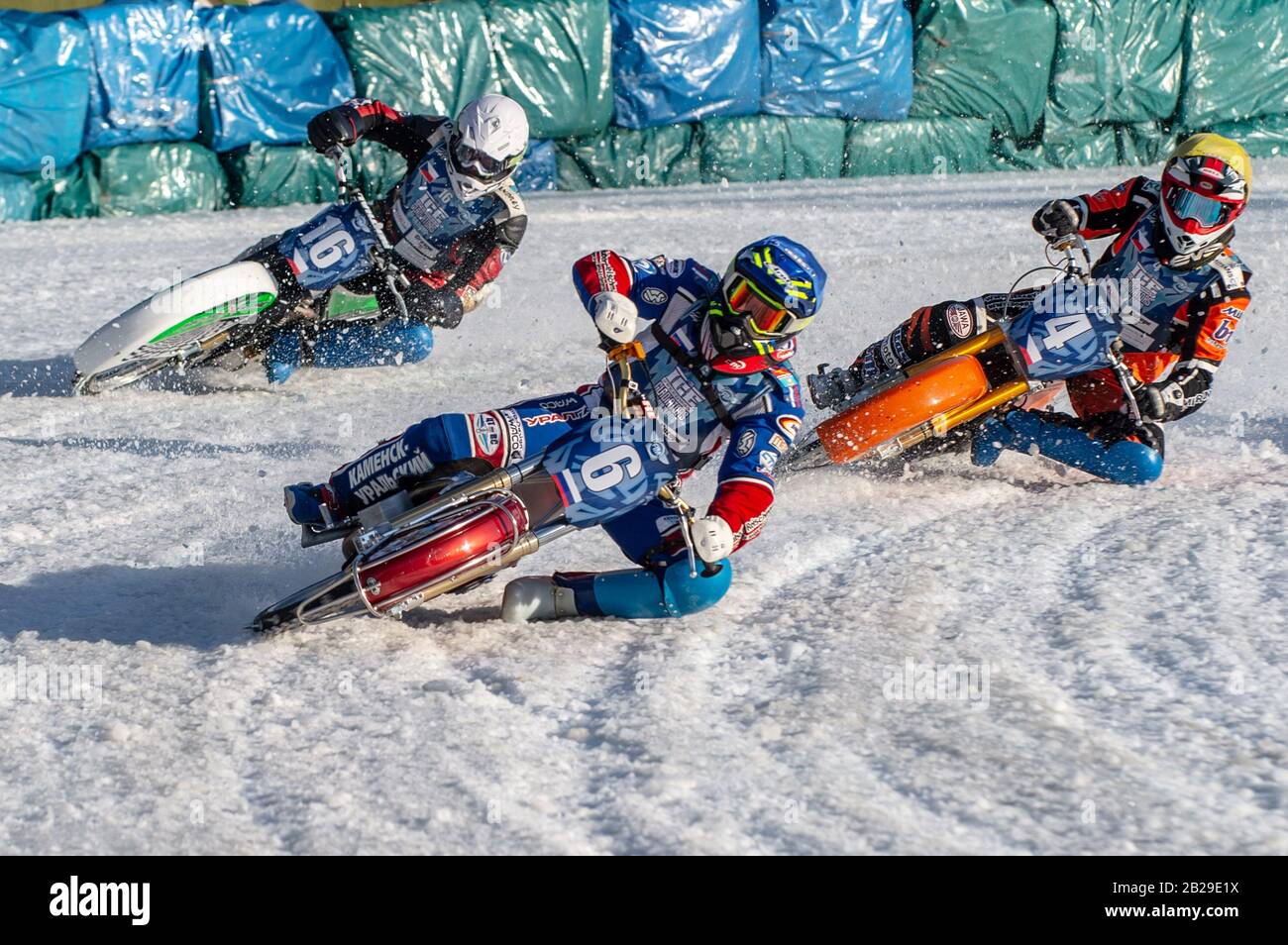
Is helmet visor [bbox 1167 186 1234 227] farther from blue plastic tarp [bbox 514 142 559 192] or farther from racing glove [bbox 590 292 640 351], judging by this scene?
blue plastic tarp [bbox 514 142 559 192]

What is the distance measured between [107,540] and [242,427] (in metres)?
1.45

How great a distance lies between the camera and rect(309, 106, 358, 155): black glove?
21.5ft

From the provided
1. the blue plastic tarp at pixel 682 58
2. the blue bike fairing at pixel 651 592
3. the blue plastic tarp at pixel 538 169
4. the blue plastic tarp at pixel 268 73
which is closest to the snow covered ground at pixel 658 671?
the blue bike fairing at pixel 651 592

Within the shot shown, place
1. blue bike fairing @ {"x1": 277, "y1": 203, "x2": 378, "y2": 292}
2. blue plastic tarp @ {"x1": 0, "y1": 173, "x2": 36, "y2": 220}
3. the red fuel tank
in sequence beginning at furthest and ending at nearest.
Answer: blue plastic tarp @ {"x1": 0, "y1": 173, "x2": 36, "y2": 220} < blue bike fairing @ {"x1": 277, "y1": 203, "x2": 378, "y2": 292} < the red fuel tank

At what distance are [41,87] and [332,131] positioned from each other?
18.5 feet

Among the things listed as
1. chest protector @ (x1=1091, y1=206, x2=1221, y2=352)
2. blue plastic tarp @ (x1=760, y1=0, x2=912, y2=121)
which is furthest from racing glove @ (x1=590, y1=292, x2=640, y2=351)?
blue plastic tarp @ (x1=760, y1=0, x2=912, y2=121)

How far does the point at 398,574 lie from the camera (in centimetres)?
386

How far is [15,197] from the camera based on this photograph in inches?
439

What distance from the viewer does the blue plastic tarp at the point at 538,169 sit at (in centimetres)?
1306

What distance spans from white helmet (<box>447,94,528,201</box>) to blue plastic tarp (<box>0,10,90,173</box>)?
19.2ft

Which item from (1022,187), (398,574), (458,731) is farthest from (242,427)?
(1022,187)

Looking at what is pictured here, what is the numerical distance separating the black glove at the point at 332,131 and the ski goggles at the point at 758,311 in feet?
10.1

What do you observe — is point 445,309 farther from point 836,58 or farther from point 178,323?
point 836,58
